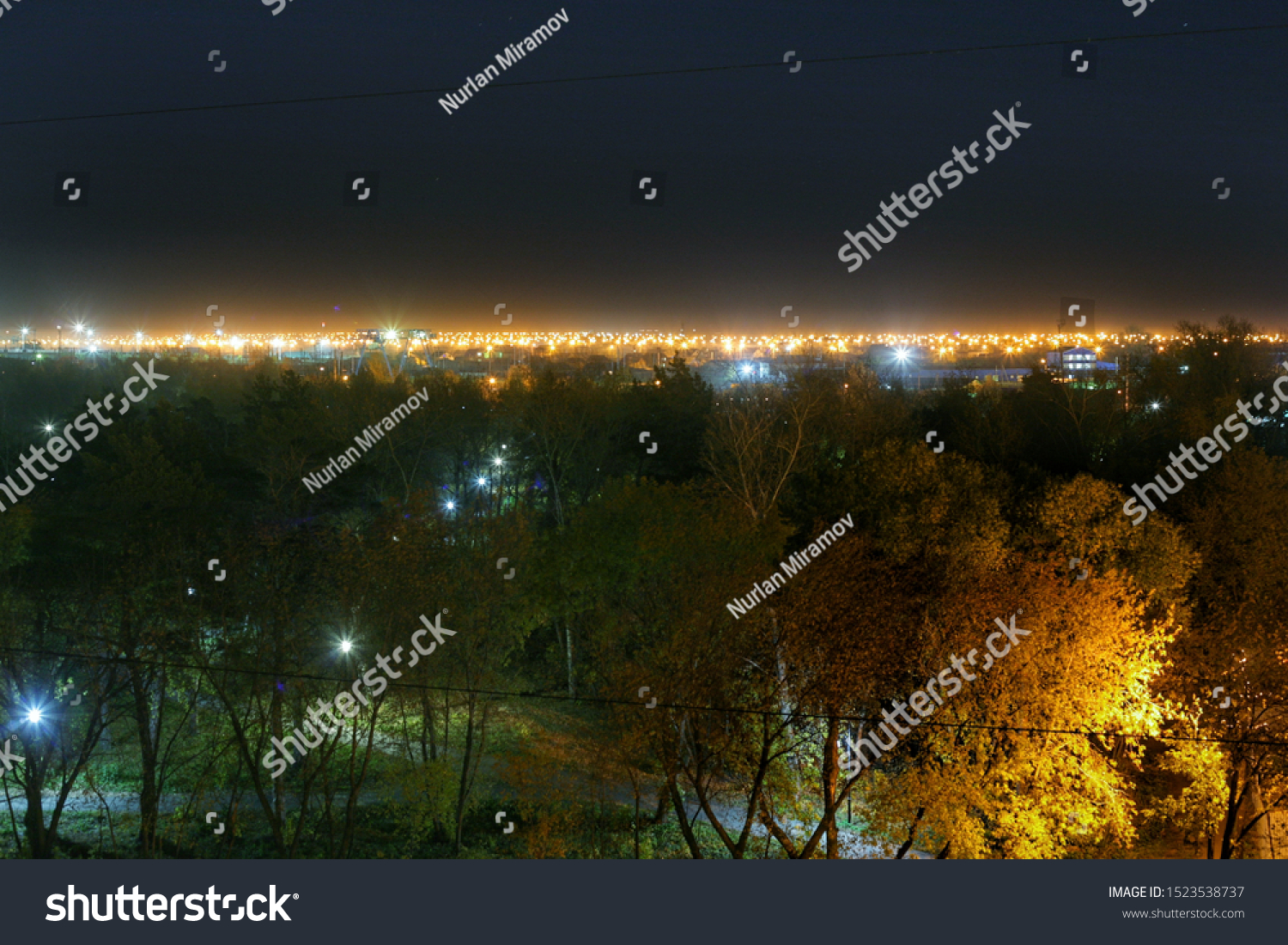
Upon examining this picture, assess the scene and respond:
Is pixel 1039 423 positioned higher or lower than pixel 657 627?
higher

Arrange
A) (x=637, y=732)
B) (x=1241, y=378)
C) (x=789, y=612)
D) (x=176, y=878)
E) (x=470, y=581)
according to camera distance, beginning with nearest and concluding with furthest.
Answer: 1. (x=176, y=878)
2. (x=637, y=732)
3. (x=789, y=612)
4. (x=470, y=581)
5. (x=1241, y=378)

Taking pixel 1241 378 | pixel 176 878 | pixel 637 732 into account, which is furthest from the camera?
pixel 1241 378

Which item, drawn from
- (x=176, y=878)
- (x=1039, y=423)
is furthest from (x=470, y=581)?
(x=1039, y=423)

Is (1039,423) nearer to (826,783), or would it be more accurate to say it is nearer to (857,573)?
(857,573)

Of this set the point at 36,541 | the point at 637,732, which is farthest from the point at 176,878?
the point at 36,541

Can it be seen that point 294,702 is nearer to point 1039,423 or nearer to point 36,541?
point 36,541

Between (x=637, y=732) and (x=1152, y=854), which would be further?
(x=1152, y=854)

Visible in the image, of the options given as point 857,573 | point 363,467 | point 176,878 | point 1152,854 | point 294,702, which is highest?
point 363,467
